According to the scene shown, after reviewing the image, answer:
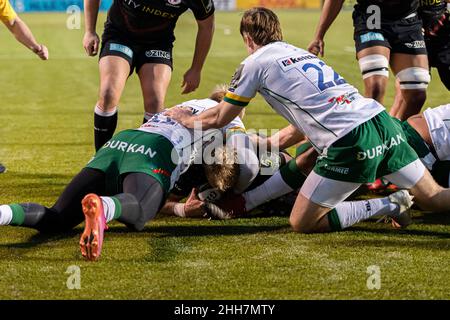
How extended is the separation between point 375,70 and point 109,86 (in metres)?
2.17

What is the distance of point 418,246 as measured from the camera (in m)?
5.46

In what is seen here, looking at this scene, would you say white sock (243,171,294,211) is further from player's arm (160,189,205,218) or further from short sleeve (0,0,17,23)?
short sleeve (0,0,17,23)

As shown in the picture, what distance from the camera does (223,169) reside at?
6078 mm

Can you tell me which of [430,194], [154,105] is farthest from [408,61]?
[154,105]

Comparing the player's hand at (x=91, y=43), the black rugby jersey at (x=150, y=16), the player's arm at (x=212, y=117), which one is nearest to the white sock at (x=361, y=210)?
the player's arm at (x=212, y=117)

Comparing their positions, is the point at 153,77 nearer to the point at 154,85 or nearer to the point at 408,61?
the point at 154,85

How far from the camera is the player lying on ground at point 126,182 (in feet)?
17.1

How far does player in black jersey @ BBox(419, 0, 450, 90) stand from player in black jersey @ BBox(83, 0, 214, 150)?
2122 millimetres

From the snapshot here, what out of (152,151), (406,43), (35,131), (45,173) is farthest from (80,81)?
(152,151)

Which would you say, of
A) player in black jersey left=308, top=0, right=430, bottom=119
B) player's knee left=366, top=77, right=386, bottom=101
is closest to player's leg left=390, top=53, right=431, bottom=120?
player in black jersey left=308, top=0, right=430, bottom=119

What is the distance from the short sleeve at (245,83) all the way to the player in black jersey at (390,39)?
1.81 metres

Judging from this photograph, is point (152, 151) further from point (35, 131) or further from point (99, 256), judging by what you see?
point (35, 131)
